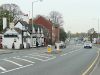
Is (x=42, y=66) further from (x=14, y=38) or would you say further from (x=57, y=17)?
(x=57, y=17)

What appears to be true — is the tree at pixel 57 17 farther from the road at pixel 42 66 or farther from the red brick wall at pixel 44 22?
the road at pixel 42 66

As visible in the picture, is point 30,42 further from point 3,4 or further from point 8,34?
point 3,4

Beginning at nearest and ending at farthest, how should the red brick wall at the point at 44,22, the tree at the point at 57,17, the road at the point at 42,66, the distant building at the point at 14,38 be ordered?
the road at the point at 42,66, the distant building at the point at 14,38, the red brick wall at the point at 44,22, the tree at the point at 57,17

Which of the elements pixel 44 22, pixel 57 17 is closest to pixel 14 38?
pixel 44 22

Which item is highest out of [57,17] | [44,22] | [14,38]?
[57,17]

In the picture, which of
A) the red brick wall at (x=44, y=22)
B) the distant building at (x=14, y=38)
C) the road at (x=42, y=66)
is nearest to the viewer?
the road at (x=42, y=66)

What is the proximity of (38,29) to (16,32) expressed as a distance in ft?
81.4

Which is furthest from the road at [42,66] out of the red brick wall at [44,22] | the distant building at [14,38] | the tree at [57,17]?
the tree at [57,17]

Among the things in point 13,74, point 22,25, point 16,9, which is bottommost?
point 13,74

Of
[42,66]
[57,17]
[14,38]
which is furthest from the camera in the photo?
[57,17]

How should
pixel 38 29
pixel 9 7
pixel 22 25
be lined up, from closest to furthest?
pixel 22 25, pixel 38 29, pixel 9 7

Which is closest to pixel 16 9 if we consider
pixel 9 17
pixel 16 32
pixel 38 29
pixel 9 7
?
pixel 9 7

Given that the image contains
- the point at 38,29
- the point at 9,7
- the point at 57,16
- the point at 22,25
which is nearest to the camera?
the point at 22,25

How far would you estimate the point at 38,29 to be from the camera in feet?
322
